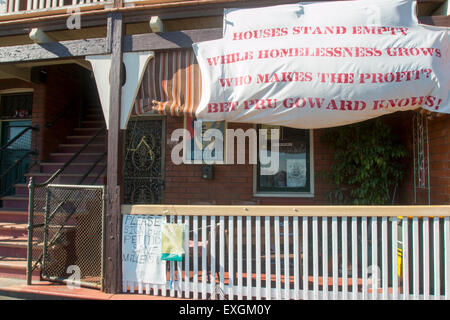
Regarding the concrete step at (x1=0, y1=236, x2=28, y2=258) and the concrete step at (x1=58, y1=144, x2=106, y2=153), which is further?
the concrete step at (x1=58, y1=144, x2=106, y2=153)

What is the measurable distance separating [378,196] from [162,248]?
3.35 m

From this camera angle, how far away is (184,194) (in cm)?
577

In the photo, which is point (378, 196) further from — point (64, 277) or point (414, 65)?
point (64, 277)

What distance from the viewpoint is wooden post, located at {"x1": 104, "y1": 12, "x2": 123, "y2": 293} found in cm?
383

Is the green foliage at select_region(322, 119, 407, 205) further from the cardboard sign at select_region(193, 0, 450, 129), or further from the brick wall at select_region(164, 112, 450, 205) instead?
the cardboard sign at select_region(193, 0, 450, 129)

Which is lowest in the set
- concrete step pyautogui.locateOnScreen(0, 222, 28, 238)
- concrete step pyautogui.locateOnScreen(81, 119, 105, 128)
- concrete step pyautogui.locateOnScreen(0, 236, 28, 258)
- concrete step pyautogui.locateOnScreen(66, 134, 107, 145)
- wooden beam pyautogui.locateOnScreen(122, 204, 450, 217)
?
concrete step pyautogui.locateOnScreen(0, 236, 28, 258)

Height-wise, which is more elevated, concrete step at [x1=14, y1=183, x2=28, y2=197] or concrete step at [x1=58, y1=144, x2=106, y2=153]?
concrete step at [x1=58, y1=144, x2=106, y2=153]

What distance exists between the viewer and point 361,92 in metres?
3.43

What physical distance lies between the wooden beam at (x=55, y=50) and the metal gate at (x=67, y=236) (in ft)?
6.38

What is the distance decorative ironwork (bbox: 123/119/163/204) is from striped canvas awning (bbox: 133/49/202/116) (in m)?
1.98

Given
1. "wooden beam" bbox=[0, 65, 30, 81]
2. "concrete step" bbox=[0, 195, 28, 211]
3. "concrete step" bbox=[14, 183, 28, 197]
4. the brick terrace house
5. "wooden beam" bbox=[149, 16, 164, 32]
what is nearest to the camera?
the brick terrace house

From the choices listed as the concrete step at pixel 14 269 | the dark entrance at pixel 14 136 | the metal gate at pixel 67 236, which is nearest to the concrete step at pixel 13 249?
the concrete step at pixel 14 269

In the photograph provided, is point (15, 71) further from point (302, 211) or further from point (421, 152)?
point (421, 152)

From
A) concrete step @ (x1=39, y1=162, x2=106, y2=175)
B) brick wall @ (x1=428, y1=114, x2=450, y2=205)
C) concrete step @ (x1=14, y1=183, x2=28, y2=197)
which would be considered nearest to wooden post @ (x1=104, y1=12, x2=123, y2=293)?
concrete step @ (x1=39, y1=162, x2=106, y2=175)
